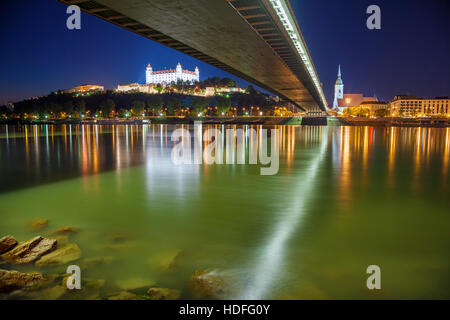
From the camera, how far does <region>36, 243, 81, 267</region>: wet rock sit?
3.79 metres

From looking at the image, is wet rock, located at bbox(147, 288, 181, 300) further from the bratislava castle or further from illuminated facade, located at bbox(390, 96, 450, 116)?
the bratislava castle

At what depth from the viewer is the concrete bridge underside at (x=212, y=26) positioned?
1619 cm

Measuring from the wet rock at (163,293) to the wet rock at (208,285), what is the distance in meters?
0.17

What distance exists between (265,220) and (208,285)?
7.22 feet

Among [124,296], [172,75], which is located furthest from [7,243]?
[172,75]

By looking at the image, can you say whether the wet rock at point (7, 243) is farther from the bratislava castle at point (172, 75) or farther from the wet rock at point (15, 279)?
the bratislava castle at point (172, 75)

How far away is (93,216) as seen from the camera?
5535 millimetres

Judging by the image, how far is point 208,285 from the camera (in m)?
3.32

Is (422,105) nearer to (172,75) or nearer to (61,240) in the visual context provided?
(172,75)

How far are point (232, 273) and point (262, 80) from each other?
42986 millimetres

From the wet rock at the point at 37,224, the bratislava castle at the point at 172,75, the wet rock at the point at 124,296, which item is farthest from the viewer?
the bratislava castle at the point at 172,75

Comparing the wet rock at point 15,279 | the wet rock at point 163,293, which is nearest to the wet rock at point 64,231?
the wet rock at point 15,279

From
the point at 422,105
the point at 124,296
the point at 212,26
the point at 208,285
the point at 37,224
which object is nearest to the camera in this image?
the point at 124,296

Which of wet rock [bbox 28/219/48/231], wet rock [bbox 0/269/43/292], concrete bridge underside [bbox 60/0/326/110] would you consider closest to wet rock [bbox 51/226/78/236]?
wet rock [bbox 28/219/48/231]
